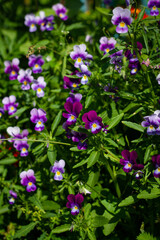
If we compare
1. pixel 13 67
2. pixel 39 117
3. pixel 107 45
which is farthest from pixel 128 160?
pixel 13 67

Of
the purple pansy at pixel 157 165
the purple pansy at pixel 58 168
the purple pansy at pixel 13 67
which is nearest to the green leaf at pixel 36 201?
the purple pansy at pixel 58 168

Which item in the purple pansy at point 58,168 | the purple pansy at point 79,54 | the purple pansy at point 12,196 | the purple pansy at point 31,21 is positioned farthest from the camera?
the purple pansy at point 31,21

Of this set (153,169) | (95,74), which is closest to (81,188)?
(153,169)

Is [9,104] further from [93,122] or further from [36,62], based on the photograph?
[93,122]

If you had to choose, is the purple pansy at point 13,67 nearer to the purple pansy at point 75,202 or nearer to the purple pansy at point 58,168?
the purple pansy at point 58,168

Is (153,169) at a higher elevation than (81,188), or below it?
higher

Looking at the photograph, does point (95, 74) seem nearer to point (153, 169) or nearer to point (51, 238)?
point (153, 169)

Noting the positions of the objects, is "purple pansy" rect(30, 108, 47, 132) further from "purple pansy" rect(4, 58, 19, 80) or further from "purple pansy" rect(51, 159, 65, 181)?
"purple pansy" rect(4, 58, 19, 80)

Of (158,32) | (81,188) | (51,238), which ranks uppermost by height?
(158,32)
